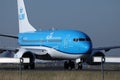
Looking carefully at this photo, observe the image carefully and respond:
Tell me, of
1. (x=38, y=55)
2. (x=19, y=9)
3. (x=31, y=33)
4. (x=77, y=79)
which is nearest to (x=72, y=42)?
(x=38, y=55)

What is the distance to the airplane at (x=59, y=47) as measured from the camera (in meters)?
50.0

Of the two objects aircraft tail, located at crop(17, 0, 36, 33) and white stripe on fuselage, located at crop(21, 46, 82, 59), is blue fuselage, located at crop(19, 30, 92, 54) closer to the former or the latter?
white stripe on fuselage, located at crop(21, 46, 82, 59)

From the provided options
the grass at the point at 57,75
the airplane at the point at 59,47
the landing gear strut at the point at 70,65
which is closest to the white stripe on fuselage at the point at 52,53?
the airplane at the point at 59,47

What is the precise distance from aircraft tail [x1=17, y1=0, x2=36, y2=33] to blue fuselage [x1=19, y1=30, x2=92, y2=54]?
14.3 feet

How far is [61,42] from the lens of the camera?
52.3 m

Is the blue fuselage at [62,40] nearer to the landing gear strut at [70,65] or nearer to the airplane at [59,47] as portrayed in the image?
the airplane at [59,47]

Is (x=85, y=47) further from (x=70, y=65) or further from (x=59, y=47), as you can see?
(x=70, y=65)

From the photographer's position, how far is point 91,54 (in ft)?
173

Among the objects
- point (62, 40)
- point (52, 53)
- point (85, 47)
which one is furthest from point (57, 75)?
point (52, 53)

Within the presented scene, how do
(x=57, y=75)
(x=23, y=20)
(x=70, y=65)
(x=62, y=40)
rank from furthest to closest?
(x=23, y=20), (x=70, y=65), (x=62, y=40), (x=57, y=75)

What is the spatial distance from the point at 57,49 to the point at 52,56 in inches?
44.6

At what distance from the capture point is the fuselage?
49.8 metres

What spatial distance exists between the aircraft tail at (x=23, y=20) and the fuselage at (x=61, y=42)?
4.44m

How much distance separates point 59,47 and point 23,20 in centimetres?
1338
